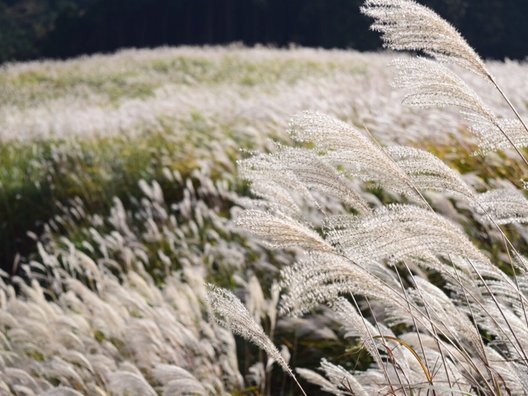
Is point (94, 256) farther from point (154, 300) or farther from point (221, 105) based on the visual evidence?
point (221, 105)

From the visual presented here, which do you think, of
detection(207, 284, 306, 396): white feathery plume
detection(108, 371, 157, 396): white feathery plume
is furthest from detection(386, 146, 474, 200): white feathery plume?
detection(108, 371, 157, 396): white feathery plume

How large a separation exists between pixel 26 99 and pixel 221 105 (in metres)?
10.1

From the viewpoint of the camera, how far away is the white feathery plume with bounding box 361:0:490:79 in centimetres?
200

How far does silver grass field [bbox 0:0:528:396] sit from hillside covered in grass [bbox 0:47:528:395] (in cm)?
2

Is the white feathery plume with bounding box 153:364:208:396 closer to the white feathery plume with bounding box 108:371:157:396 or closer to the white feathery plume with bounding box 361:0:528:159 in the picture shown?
the white feathery plume with bounding box 108:371:157:396

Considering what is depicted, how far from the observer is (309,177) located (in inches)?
84.7

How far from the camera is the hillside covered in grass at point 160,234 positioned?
3641 mm

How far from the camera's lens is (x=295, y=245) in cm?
199

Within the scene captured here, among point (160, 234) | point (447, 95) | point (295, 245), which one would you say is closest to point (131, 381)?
point (295, 245)

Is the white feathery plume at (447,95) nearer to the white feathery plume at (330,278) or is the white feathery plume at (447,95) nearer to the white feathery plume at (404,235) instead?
the white feathery plume at (404,235)

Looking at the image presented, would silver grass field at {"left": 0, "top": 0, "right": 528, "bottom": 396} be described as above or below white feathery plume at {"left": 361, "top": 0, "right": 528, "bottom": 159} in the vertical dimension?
below

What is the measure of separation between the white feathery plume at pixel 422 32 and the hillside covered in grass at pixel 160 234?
0.24 m

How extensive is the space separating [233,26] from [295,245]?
4729 cm

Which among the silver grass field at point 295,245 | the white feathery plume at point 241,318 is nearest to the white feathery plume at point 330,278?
the silver grass field at point 295,245
